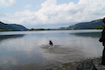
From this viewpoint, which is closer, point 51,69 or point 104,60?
point 104,60

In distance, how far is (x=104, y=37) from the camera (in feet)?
22.7

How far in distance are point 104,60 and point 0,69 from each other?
10.9 meters

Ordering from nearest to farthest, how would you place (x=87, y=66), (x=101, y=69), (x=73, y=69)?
1. (x=87, y=66)
2. (x=101, y=69)
3. (x=73, y=69)

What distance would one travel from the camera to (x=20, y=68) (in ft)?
34.0

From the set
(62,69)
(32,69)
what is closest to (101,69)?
(62,69)

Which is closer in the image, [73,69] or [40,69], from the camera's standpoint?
[73,69]

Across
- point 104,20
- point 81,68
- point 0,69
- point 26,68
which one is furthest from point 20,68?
point 104,20

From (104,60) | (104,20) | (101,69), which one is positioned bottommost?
(101,69)

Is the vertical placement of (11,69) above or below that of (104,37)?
below

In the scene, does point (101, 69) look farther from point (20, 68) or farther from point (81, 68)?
point (20, 68)

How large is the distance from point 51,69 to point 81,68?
3553mm

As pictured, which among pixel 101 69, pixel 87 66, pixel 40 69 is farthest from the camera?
pixel 40 69

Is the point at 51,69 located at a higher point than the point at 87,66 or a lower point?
lower

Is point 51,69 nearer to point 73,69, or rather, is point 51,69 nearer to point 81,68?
point 73,69
